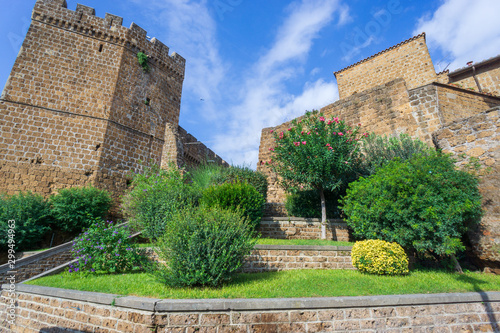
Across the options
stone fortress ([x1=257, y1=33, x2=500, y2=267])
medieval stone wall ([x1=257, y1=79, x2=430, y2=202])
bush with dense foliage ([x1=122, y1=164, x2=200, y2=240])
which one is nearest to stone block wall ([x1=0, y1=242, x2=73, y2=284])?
bush with dense foliage ([x1=122, y1=164, x2=200, y2=240])

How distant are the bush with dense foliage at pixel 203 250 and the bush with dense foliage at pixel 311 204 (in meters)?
5.04

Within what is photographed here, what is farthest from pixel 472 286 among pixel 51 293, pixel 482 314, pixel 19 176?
pixel 19 176

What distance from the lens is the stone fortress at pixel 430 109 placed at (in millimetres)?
6949

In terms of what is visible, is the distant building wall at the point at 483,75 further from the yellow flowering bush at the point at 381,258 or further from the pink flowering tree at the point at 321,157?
the yellow flowering bush at the point at 381,258

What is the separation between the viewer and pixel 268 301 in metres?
3.94

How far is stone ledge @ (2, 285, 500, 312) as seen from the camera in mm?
3764

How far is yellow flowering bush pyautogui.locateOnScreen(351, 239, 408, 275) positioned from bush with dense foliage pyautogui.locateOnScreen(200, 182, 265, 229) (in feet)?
10.1

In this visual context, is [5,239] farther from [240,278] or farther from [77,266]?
[240,278]

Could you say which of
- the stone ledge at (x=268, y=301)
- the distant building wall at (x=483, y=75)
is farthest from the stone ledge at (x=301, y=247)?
the distant building wall at (x=483, y=75)

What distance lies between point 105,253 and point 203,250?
326cm

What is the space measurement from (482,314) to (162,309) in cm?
541

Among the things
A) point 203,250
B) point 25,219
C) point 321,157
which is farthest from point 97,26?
point 203,250

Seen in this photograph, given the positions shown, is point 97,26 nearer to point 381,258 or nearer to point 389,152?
point 389,152

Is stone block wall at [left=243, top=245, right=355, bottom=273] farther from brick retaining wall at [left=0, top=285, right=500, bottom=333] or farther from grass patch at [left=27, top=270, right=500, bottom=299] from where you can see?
brick retaining wall at [left=0, top=285, right=500, bottom=333]
